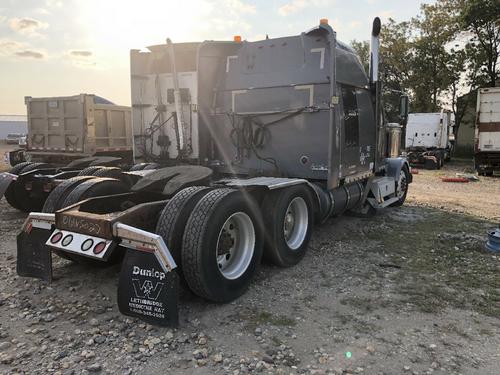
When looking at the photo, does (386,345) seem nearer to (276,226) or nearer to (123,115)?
(276,226)

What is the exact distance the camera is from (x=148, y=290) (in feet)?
11.4

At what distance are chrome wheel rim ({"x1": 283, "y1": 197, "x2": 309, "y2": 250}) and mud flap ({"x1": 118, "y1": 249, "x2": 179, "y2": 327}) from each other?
2.31 metres

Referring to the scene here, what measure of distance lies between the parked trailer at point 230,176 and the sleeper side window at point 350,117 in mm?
29

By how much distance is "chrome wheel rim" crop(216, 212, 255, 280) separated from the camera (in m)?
4.27

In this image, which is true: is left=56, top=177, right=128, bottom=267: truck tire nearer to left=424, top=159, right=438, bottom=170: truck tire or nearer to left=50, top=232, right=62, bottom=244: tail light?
left=50, top=232, right=62, bottom=244: tail light

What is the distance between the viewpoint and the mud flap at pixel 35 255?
4293mm

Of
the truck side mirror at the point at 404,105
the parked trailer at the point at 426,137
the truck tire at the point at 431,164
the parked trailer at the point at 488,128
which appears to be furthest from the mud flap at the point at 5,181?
the parked trailer at the point at 426,137

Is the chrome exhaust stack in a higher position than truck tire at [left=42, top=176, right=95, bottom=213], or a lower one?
higher

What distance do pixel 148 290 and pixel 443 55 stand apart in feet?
94.3

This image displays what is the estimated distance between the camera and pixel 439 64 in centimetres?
2764

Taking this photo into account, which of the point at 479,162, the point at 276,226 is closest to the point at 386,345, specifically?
the point at 276,226

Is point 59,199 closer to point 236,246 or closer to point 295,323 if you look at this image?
point 236,246

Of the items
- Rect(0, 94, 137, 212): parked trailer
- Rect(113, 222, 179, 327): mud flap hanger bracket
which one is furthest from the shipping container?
Rect(113, 222, 179, 327): mud flap hanger bracket

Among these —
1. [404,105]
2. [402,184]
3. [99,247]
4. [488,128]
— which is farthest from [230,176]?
[488,128]
